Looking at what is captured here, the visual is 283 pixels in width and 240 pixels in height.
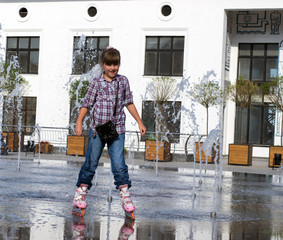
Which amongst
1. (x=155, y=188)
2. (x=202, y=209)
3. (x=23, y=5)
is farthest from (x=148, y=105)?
(x=202, y=209)

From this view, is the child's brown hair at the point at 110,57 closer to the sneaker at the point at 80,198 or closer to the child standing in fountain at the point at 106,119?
the child standing in fountain at the point at 106,119

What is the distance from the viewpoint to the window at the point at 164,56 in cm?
3009

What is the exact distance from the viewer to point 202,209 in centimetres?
776

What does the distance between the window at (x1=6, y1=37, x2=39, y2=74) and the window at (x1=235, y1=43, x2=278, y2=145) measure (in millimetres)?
10105

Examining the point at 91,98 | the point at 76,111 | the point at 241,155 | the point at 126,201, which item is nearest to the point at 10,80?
the point at 76,111

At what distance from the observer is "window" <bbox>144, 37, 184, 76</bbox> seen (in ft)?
98.7

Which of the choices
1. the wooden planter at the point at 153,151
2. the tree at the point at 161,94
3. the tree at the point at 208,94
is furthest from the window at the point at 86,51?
the wooden planter at the point at 153,151

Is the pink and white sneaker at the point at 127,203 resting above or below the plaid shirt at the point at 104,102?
below

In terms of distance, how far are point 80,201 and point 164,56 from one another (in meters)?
24.1

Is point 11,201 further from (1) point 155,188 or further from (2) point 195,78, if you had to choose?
(2) point 195,78

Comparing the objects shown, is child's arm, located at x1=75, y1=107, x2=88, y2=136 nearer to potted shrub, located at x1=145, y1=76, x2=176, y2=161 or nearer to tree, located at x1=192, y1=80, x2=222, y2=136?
potted shrub, located at x1=145, y1=76, x2=176, y2=161

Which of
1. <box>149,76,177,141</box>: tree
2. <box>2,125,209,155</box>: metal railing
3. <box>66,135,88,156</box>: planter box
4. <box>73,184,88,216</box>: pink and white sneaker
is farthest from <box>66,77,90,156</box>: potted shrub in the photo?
<box>73,184,88,216</box>: pink and white sneaker

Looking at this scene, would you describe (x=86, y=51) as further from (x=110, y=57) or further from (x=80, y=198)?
(x=80, y=198)

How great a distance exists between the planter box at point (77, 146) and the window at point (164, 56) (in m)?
5.27
